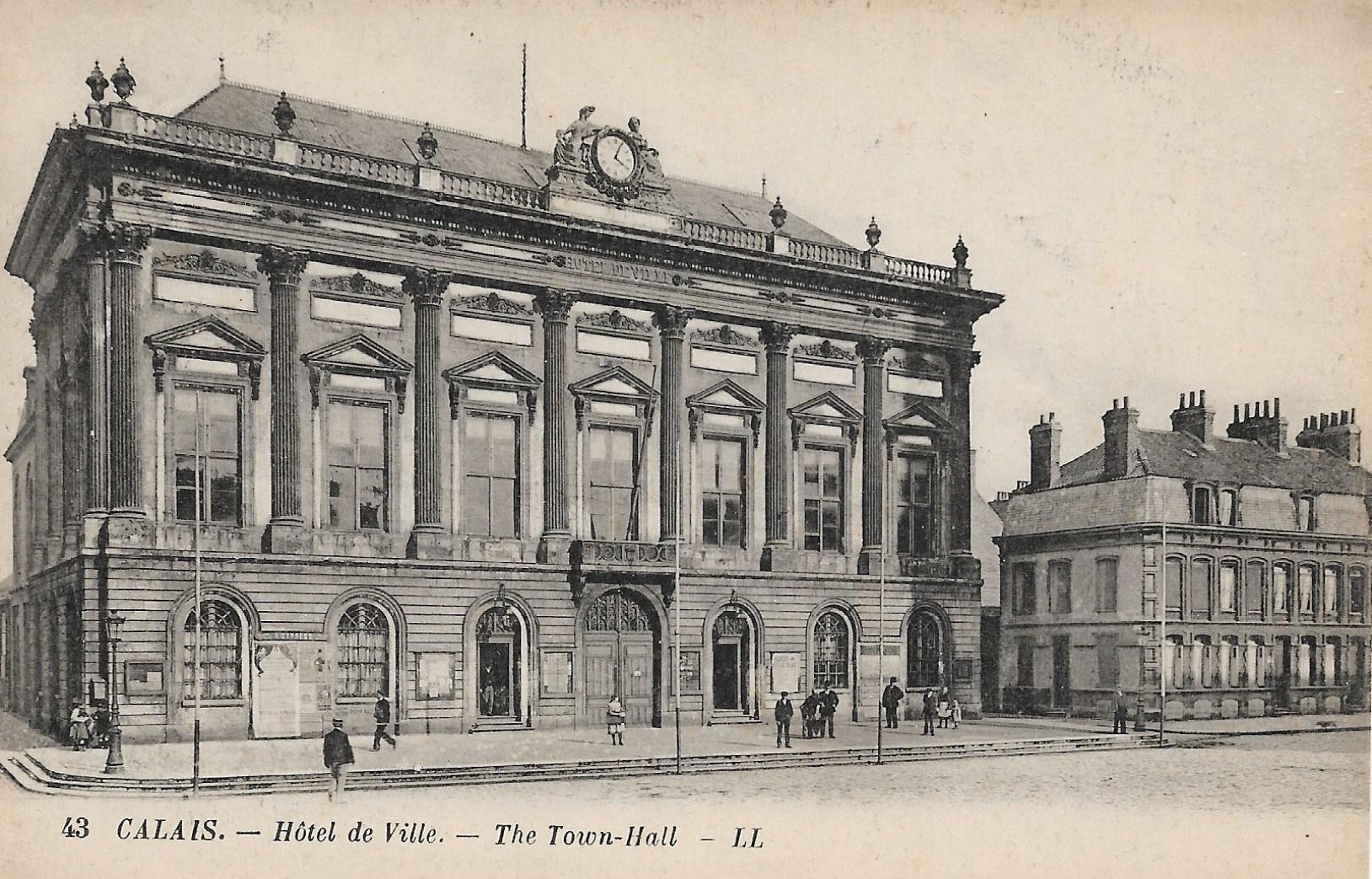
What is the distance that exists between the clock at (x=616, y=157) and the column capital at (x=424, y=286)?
15.0 feet

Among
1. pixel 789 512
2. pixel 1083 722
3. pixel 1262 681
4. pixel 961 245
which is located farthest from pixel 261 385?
pixel 1262 681

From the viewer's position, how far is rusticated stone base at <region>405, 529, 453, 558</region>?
2852cm

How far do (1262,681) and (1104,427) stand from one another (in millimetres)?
8080

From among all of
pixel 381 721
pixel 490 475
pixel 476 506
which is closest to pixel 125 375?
pixel 476 506

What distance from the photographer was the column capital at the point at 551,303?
3066 cm

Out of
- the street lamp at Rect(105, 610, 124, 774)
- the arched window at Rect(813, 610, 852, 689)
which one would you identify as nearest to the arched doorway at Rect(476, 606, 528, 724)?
the street lamp at Rect(105, 610, 124, 774)

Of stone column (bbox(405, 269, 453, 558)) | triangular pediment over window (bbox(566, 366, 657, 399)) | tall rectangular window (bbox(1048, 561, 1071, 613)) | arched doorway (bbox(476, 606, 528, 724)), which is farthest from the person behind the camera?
tall rectangular window (bbox(1048, 561, 1071, 613))

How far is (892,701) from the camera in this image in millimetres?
31328

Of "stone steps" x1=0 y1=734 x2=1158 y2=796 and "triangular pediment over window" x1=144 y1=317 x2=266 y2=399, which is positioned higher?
"triangular pediment over window" x1=144 y1=317 x2=266 y2=399

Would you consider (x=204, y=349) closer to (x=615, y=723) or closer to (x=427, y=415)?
(x=427, y=415)

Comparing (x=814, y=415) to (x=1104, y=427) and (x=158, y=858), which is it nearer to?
(x=1104, y=427)

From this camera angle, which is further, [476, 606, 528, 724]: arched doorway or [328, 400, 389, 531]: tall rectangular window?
[476, 606, 528, 724]: arched doorway

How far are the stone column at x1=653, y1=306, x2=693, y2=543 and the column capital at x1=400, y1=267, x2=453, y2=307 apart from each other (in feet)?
17.7

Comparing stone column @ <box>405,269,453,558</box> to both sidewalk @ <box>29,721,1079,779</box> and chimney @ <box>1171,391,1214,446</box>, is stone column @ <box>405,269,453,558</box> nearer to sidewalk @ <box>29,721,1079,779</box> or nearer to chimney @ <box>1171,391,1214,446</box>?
sidewalk @ <box>29,721,1079,779</box>
